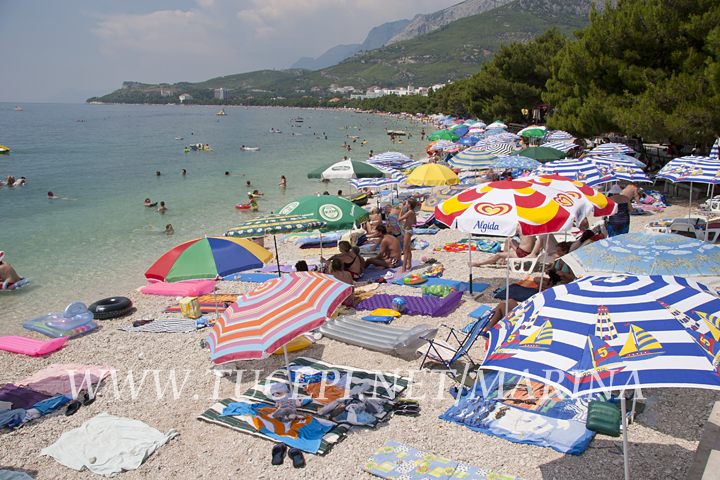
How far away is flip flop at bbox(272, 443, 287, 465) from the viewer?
4.91 meters

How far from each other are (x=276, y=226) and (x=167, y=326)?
2.55 meters

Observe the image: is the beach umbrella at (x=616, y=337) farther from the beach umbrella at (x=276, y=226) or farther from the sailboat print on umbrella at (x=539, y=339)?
the beach umbrella at (x=276, y=226)

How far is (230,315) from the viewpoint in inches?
217

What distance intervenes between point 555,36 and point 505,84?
5140 mm

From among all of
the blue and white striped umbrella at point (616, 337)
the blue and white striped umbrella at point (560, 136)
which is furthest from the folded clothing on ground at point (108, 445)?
the blue and white striped umbrella at point (560, 136)

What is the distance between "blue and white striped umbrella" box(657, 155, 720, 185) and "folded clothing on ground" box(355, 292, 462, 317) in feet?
18.7

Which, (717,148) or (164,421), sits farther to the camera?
(717,148)

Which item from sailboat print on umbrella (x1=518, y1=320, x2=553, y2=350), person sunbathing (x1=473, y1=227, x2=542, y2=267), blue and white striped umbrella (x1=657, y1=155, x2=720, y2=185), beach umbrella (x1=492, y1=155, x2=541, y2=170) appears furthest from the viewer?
beach umbrella (x1=492, y1=155, x2=541, y2=170)

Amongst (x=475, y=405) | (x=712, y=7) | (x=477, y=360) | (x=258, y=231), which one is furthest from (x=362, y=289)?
(x=712, y=7)

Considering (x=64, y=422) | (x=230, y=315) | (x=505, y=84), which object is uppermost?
(x=505, y=84)

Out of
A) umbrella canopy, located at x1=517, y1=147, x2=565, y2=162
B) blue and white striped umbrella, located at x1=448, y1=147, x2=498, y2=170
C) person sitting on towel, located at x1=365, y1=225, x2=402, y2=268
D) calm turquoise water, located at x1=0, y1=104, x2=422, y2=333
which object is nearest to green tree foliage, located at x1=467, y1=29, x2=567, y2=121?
calm turquoise water, located at x1=0, y1=104, x2=422, y2=333

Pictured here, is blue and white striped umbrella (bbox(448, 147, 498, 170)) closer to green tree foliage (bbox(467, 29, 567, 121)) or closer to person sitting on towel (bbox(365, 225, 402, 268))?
person sitting on towel (bbox(365, 225, 402, 268))

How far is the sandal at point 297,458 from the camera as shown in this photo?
484cm

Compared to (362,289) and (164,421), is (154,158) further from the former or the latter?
(164,421)
